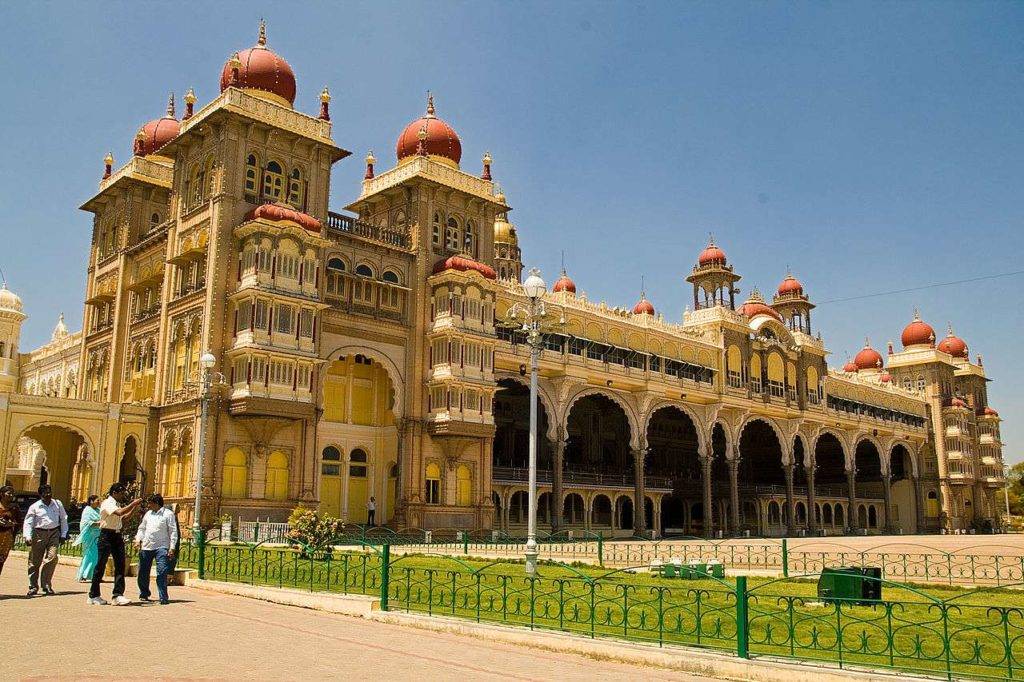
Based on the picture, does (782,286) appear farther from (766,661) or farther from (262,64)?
(766,661)

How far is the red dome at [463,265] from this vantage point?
38.6 metres

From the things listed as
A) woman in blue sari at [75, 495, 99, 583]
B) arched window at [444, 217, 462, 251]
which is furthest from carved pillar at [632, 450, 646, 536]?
woman in blue sari at [75, 495, 99, 583]

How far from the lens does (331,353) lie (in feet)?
117

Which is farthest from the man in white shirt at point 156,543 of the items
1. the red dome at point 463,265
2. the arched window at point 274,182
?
the red dome at point 463,265

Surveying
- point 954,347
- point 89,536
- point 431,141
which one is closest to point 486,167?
point 431,141

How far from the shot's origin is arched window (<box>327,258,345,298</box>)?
1421 inches

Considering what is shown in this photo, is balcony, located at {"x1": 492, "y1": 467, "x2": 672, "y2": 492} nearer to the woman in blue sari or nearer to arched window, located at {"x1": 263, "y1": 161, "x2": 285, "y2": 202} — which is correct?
arched window, located at {"x1": 263, "y1": 161, "x2": 285, "y2": 202}

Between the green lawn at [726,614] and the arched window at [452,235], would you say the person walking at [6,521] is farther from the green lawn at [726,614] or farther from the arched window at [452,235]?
the arched window at [452,235]

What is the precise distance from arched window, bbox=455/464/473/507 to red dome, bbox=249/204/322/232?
12.2 m

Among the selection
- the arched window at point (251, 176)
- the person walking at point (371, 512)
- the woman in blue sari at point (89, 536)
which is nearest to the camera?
the woman in blue sari at point (89, 536)

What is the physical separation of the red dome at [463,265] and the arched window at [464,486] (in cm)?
849

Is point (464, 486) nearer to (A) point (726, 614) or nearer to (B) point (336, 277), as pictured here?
(B) point (336, 277)

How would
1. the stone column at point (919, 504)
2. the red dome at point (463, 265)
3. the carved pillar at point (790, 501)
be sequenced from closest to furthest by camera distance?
the red dome at point (463, 265), the carved pillar at point (790, 501), the stone column at point (919, 504)

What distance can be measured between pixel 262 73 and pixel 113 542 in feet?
85.4
